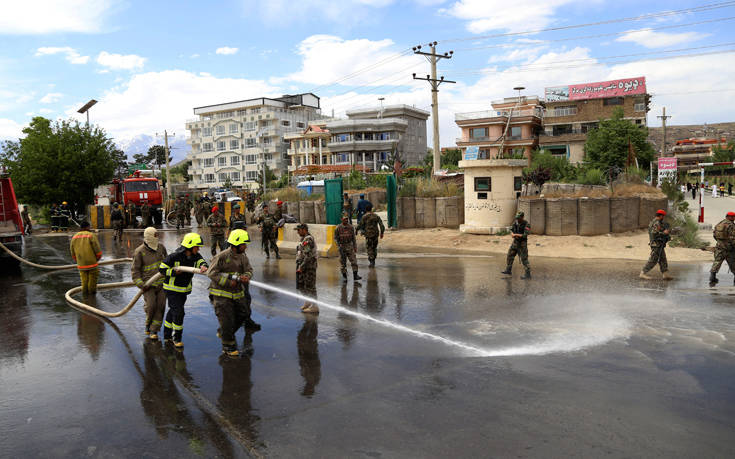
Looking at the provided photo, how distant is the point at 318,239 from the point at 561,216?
8.28m

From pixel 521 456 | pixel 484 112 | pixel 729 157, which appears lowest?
pixel 521 456

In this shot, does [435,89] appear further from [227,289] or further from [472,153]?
[227,289]

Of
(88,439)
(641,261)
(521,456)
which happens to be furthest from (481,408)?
(641,261)

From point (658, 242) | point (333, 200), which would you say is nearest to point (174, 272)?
point (658, 242)

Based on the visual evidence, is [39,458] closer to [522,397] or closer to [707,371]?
[522,397]

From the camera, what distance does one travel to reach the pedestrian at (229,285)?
710cm

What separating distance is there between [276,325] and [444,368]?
3.41 meters

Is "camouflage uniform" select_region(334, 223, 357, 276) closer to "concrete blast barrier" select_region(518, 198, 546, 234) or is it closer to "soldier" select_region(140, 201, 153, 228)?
"concrete blast barrier" select_region(518, 198, 546, 234)

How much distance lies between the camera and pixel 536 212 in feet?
59.8

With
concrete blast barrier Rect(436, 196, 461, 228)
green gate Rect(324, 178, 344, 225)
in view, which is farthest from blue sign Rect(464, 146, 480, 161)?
green gate Rect(324, 178, 344, 225)

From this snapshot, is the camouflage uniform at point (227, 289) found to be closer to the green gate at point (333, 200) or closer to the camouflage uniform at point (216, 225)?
the camouflage uniform at point (216, 225)

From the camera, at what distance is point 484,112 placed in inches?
2584

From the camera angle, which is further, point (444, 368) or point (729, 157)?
point (729, 157)

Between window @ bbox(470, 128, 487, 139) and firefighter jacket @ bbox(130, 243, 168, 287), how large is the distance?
61.9 meters
